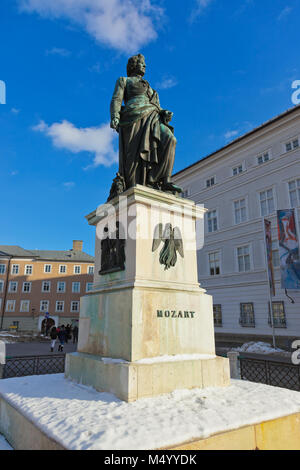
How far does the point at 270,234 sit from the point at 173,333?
19.5m

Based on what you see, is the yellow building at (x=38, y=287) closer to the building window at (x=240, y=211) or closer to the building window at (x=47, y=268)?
the building window at (x=47, y=268)

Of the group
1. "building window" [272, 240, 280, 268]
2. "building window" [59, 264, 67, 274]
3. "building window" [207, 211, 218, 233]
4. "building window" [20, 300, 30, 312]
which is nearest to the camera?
"building window" [272, 240, 280, 268]

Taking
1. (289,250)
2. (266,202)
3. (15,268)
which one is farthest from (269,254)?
(15,268)

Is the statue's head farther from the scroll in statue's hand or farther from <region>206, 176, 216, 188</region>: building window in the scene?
<region>206, 176, 216, 188</region>: building window

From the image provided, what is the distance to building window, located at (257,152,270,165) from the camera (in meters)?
24.6

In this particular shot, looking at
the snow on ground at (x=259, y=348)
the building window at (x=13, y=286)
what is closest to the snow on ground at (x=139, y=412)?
the snow on ground at (x=259, y=348)

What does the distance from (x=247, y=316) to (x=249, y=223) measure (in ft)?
24.5

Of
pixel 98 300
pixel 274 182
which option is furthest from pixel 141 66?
pixel 274 182

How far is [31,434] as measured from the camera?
2748 millimetres

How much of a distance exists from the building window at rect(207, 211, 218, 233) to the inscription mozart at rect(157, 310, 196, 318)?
957 inches

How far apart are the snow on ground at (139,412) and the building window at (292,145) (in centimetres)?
2251

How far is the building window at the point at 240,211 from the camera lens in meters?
25.7

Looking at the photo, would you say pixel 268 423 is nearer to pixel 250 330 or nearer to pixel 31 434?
pixel 31 434

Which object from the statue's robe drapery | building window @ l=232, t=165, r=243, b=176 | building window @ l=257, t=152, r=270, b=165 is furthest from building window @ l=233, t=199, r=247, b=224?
the statue's robe drapery
